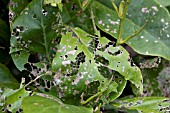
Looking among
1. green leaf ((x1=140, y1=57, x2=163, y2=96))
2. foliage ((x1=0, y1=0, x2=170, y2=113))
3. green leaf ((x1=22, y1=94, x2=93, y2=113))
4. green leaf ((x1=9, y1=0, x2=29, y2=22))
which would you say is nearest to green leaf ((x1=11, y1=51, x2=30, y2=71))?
foliage ((x1=0, y1=0, x2=170, y2=113))

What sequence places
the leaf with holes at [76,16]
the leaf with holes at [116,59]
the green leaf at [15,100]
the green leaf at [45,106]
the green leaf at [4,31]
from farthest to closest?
1. the green leaf at [4,31]
2. the leaf with holes at [76,16]
3. the leaf with holes at [116,59]
4. the green leaf at [15,100]
5. the green leaf at [45,106]

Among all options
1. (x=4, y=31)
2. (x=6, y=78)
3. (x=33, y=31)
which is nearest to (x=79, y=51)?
(x=33, y=31)

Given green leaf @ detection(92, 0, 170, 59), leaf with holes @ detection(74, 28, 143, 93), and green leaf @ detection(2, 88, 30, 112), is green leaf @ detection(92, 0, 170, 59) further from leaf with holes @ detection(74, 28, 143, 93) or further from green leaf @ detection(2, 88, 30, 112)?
green leaf @ detection(2, 88, 30, 112)

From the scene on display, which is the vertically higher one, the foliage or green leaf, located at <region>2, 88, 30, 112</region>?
the foliage

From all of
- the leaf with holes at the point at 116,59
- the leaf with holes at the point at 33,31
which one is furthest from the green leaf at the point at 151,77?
the leaf with holes at the point at 33,31

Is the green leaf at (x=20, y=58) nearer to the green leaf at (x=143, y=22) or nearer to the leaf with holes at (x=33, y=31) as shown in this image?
the leaf with holes at (x=33, y=31)

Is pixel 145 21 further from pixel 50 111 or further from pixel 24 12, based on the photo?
pixel 50 111

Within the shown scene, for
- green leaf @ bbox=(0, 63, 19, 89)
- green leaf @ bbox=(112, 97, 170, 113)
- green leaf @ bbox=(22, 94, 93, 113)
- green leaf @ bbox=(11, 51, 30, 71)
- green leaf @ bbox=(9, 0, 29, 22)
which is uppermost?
green leaf @ bbox=(9, 0, 29, 22)
